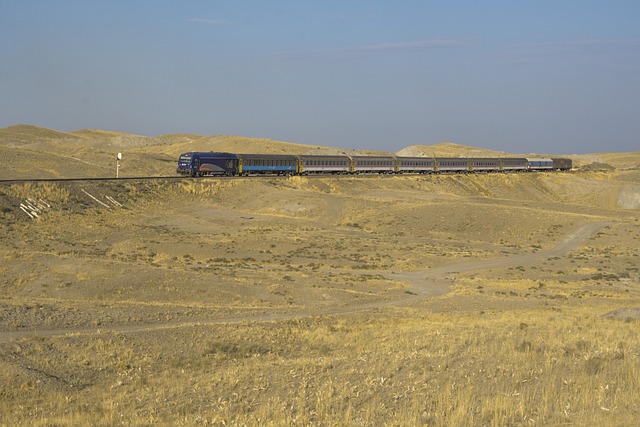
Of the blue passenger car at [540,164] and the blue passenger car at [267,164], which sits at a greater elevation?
the blue passenger car at [540,164]

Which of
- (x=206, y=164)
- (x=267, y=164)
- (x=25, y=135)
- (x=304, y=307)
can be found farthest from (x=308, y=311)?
(x=25, y=135)

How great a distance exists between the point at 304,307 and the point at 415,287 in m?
10.1

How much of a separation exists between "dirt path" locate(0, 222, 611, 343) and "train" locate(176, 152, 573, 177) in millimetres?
39575

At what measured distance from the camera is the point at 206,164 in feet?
277

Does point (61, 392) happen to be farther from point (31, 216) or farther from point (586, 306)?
point (31, 216)

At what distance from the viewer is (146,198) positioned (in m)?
72.5

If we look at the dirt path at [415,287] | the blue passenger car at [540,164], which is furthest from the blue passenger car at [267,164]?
the blue passenger car at [540,164]

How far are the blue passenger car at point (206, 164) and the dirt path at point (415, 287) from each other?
41.4 m

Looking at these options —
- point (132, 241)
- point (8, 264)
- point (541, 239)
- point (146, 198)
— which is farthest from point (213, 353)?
point (146, 198)

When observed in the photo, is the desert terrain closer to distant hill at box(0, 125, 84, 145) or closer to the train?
the train

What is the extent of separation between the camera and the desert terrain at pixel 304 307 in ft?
50.0

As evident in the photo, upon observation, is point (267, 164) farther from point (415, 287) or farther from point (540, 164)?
point (540, 164)

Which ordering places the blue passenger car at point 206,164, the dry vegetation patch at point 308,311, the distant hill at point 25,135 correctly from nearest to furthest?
the dry vegetation patch at point 308,311
the blue passenger car at point 206,164
the distant hill at point 25,135

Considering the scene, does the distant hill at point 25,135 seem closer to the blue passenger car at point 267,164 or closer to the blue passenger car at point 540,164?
the blue passenger car at point 267,164
